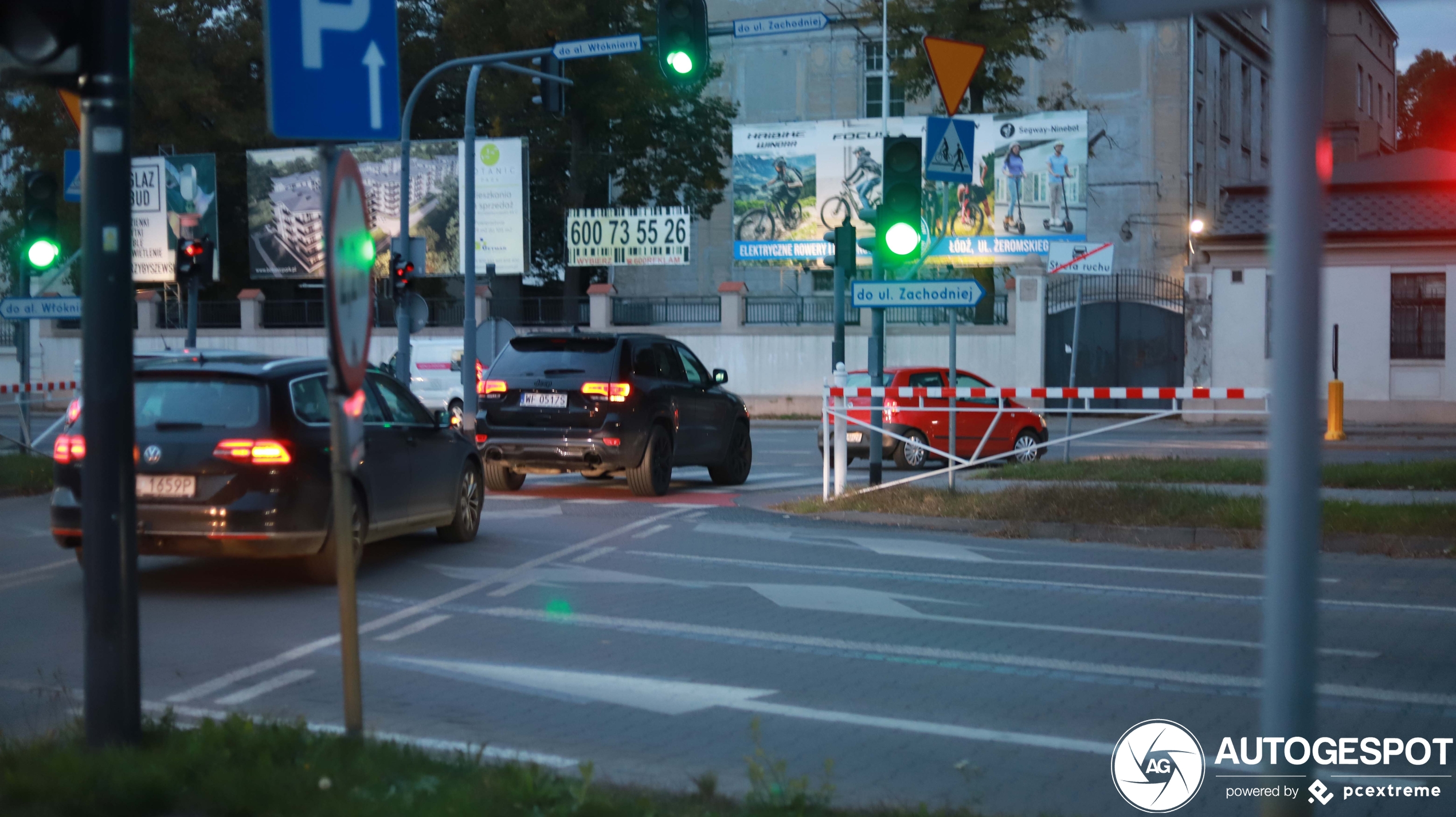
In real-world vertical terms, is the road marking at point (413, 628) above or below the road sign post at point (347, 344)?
below

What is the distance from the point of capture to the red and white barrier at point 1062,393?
13.8 metres

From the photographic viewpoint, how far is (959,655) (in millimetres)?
7633

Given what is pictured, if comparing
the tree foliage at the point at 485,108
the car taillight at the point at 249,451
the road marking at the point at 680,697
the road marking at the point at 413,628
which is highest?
the tree foliage at the point at 485,108

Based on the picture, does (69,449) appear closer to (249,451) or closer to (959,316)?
(249,451)

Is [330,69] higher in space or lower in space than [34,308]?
higher

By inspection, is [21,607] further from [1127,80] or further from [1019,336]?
[1127,80]

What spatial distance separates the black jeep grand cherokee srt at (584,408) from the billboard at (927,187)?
21657 millimetres

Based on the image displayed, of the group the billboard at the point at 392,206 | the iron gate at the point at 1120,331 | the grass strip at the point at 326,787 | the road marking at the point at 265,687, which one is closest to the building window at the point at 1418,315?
the iron gate at the point at 1120,331

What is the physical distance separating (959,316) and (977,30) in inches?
303

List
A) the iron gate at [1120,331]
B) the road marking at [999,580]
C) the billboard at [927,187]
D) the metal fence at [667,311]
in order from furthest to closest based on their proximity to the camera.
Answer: the metal fence at [667,311]
the billboard at [927,187]
the iron gate at [1120,331]
the road marking at [999,580]

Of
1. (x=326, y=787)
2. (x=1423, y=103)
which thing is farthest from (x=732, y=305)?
(x=1423, y=103)

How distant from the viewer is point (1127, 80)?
45.6 meters

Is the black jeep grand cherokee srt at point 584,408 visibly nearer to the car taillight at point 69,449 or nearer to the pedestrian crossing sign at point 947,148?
the pedestrian crossing sign at point 947,148

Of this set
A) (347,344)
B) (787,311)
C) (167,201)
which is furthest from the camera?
(167,201)
